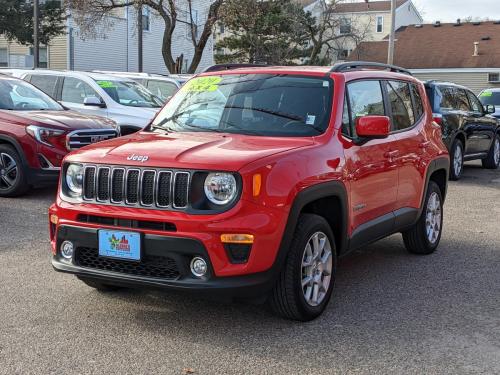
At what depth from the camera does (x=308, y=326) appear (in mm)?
4758

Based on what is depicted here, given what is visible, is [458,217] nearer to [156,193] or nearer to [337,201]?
[337,201]

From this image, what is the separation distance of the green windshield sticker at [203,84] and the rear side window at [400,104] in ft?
5.39

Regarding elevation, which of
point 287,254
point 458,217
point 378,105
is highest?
point 378,105

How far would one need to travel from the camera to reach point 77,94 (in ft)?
42.2

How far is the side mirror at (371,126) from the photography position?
5.31m

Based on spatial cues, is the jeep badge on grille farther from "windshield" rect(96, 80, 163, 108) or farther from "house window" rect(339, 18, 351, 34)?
"house window" rect(339, 18, 351, 34)

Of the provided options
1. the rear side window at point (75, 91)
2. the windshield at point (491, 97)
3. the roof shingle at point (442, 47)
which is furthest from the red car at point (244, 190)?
the roof shingle at point (442, 47)

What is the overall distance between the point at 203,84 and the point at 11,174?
488 cm

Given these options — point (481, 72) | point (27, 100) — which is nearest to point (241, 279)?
point (27, 100)

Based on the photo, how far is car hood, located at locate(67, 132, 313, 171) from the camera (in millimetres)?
4430

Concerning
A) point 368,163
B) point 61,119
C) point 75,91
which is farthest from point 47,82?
point 368,163

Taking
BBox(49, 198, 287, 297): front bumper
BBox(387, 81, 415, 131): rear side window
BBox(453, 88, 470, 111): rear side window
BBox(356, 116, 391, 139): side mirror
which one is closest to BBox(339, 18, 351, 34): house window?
BBox(453, 88, 470, 111): rear side window

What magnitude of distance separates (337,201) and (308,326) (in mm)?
983

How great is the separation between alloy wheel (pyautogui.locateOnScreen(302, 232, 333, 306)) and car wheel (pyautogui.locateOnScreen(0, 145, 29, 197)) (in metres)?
5.92
